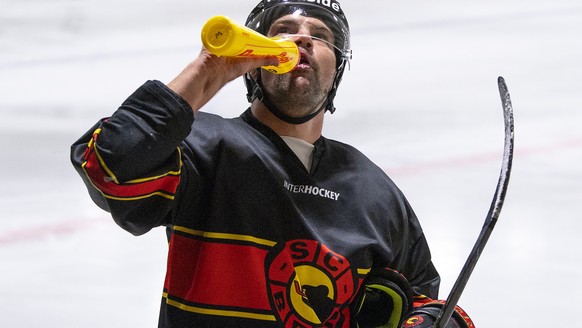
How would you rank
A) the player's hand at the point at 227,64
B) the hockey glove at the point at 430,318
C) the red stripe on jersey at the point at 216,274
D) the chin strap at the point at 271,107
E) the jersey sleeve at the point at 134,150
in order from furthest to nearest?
the chin strap at the point at 271,107 → the hockey glove at the point at 430,318 → the red stripe on jersey at the point at 216,274 → the player's hand at the point at 227,64 → the jersey sleeve at the point at 134,150

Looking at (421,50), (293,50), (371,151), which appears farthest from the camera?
(421,50)

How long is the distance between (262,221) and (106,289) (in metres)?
1.00

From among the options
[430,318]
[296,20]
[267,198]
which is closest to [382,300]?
[430,318]

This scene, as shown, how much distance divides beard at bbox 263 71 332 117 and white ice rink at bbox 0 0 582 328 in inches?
31.6

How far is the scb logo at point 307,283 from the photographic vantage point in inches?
77.0

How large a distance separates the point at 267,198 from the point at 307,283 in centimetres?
17

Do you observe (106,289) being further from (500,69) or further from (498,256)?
(500,69)

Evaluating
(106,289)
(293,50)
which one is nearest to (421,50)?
(106,289)

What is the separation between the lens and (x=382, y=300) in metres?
2.14

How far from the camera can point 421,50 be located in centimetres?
451

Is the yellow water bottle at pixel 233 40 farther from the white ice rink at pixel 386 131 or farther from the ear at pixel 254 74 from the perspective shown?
the white ice rink at pixel 386 131

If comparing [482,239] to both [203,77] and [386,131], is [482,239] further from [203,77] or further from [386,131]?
[386,131]

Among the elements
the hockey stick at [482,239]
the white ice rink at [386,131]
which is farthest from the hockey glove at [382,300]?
the white ice rink at [386,131]

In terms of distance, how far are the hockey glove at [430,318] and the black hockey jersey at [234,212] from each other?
0.11 meters
